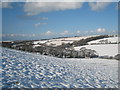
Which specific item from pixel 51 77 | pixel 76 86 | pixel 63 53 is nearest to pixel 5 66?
pixel 51 77

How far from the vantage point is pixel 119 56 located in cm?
3662

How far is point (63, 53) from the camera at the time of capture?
38219mm

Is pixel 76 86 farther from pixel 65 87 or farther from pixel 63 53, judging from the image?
A: pixel 63 53

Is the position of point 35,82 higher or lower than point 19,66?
lower

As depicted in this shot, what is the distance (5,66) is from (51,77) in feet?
9.81

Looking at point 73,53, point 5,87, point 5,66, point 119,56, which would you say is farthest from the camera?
point 73,53

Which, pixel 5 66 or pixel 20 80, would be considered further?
pixel 5 66

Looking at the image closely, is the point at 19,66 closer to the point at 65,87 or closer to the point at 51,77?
the point at 51,77

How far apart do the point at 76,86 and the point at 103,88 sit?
1686 mm

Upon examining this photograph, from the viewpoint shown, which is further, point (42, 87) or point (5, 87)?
point (42, 87)

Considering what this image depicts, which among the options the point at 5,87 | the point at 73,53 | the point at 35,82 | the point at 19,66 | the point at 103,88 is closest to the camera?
the point at 5,87

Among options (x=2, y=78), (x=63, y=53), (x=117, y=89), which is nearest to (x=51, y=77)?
(x=2, y=78)

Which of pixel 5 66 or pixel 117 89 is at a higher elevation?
pixel 5 66

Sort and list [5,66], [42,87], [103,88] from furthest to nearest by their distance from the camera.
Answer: [5,66]
[103,88]
[42,87]
